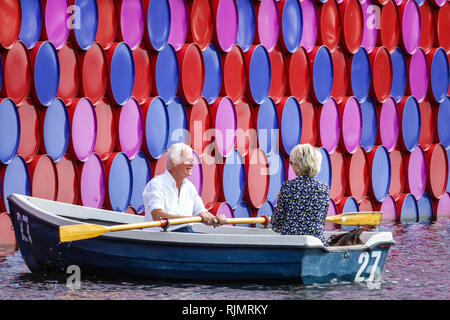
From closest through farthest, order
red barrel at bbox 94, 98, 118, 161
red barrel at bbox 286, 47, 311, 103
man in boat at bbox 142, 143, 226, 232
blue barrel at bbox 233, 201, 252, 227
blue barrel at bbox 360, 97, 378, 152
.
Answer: man in boat at bbox 142, 143, 226, 232 < red barrel at bbox 94, 98, 118, 161 < blue barrel at bbox 233, 201, 252, 227 < red barrel at bbox 286, 47, 311, 103 < blue barrel at bbox 360, 97, 378, 152

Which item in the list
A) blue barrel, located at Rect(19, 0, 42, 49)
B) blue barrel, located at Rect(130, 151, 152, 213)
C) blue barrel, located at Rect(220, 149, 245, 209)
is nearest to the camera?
blue barrel, located at Rect(19, 0, 42, 49)

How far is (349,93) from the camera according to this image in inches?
516

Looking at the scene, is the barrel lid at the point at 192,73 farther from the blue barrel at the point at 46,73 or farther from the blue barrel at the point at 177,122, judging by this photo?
the blue barrel at the point at 46,73

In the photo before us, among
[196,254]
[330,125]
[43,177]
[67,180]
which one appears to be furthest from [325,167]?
[196,254]

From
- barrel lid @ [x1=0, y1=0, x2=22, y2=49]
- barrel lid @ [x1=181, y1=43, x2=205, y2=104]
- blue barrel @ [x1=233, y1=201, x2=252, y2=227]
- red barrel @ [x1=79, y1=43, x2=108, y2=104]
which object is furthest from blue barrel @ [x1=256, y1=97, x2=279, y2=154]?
barrel lid @ [x1=0, y1=0, x2=22, y2=49]

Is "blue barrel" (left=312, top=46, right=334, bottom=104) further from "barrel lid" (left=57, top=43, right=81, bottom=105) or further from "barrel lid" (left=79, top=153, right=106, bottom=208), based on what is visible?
"barrel lid" (left=57, top=43, right=81, bottom=105)

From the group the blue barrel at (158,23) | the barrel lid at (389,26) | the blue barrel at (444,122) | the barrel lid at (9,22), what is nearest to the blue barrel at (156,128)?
the blue barrel at (158,23)

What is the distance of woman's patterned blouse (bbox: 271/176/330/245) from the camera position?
772 centimetres

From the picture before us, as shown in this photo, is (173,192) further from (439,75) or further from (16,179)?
(439,75)

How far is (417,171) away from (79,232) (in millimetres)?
7163

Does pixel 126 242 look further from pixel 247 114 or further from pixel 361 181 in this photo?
pixel 361 181

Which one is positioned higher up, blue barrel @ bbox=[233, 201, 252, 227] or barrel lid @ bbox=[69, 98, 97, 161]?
barrel lid @ bbox=[69, 98, 97, 161]

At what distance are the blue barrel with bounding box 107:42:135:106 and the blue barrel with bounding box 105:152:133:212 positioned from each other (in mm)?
565

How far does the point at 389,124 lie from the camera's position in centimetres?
1355
